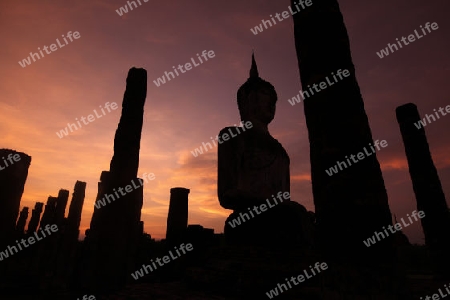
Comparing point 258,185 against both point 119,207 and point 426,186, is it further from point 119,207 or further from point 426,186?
point 426,186

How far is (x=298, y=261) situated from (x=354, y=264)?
151 cm

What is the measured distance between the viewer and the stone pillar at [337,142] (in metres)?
2.32

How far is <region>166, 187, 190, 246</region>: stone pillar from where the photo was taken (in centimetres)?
867

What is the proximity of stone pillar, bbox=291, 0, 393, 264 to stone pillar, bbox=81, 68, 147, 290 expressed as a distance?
523 centimetres

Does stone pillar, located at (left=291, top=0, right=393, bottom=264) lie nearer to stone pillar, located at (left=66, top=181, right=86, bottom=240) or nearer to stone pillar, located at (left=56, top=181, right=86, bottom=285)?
stone pillar, located at (left=56, top=181, right=86, bottom=285)

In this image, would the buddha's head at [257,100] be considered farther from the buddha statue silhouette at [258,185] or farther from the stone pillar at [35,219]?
the stone pillar at [35,219]

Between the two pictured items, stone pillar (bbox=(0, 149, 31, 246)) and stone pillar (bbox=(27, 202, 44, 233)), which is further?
stone pillar (bbox=(27, 202, 44, 233))

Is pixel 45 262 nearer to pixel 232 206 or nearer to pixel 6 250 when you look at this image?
pixel 6 250

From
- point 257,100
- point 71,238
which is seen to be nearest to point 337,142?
point 257,100

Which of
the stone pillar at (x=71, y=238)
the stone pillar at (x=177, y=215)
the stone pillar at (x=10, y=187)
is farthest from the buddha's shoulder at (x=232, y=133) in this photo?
the stone pillar at (x=71, y=238)

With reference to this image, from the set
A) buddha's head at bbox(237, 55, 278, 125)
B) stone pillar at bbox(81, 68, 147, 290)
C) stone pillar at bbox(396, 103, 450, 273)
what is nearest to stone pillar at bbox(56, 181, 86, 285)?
stone pillar at bbox(81, 68, 147, 290)

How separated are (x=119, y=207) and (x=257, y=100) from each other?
4317 millimetres

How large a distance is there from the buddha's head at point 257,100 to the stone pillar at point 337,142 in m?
1.86

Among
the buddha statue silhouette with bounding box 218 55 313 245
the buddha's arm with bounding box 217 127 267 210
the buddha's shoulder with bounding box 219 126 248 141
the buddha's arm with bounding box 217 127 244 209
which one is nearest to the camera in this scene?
the buddha statue silhouette with bounding box 218 55 313 245
